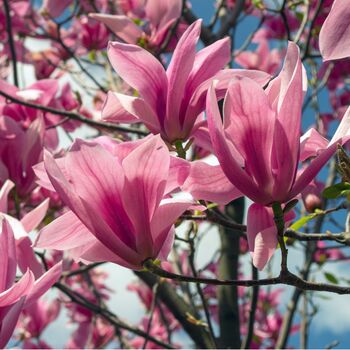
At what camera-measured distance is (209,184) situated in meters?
0.88

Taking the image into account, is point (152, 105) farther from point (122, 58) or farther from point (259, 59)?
point (259, 59)

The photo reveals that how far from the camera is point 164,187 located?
0.87m

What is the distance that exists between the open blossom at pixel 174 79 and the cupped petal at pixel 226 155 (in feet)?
0.75

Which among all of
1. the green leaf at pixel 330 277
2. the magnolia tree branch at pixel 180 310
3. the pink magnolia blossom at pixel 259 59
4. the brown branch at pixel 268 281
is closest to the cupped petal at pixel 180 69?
the brown branch at pixel 268 281

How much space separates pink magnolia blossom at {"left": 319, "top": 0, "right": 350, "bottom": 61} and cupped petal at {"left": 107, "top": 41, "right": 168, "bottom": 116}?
0.28 meters

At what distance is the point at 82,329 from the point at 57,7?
1.74m

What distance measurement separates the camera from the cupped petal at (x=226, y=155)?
80cm

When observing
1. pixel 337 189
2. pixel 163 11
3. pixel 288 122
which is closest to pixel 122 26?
pixel 163 11

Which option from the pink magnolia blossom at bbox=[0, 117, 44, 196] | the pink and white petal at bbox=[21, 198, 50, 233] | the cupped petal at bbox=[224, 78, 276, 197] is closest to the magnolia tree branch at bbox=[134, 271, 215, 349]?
the pink magnolia blossom at bbox=[0, 117, 44, 196]

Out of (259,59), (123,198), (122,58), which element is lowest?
(259,59)

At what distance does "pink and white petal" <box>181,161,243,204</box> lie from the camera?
0.87 meters

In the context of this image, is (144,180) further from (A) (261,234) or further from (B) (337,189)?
(B) (337,189)

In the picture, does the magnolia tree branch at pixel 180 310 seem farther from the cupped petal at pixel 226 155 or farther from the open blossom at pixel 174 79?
the cupped petal at pixel 226 155

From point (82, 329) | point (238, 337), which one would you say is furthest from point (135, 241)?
point (82, 329)
